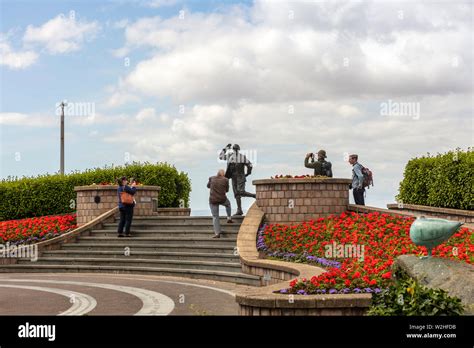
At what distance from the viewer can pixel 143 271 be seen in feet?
59.8

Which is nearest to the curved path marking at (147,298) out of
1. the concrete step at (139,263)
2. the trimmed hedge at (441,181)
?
the concrete step at (139,263)

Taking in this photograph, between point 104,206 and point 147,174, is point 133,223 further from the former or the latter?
point 147,174

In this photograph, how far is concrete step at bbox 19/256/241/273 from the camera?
17.0 metres

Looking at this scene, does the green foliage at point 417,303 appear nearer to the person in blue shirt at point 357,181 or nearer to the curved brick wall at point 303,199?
the curved brick wall at point 303,199

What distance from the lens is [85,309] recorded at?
37.5 ft

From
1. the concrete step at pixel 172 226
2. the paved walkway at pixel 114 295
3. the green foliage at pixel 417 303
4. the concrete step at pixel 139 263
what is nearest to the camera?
the green foliage at pixel 417 303

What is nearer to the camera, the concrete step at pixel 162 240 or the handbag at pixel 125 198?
the concrete step at pixel 162 240

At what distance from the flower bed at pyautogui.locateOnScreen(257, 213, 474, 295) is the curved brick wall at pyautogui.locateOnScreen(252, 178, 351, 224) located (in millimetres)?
351

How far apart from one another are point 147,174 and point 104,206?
6414 mm

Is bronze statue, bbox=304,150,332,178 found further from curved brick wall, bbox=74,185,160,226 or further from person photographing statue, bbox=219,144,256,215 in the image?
curved brick wall, bbox=74,185,160,226

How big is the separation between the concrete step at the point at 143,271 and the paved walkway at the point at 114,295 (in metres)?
0.36

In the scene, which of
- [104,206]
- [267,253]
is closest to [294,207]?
[267,253]

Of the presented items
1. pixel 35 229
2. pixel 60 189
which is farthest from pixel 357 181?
pixel 60 189

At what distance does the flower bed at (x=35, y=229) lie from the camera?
22.7 meters
